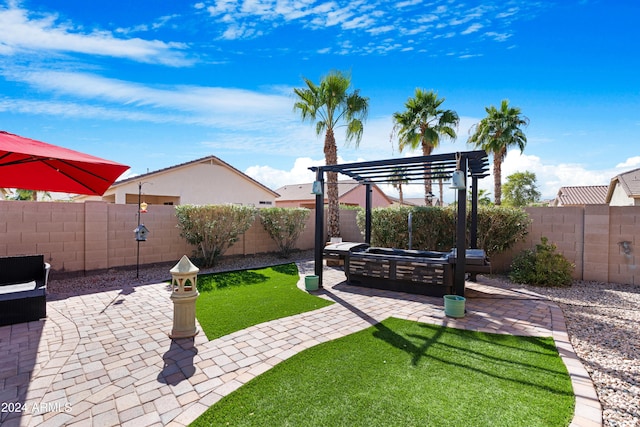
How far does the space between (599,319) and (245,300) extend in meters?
6.20

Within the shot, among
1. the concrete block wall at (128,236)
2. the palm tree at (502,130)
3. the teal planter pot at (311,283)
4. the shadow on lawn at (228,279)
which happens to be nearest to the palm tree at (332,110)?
the shadow on lawn at (228,279)

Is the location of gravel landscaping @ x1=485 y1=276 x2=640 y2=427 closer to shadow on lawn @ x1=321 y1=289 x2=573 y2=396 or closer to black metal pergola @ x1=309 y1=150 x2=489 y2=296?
shadow on lawn @ x1=321 y1=289 x2=573 y2=396

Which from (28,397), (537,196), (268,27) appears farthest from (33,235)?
(537,196)

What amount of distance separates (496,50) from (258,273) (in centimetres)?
970

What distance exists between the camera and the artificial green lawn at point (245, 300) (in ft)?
15.5

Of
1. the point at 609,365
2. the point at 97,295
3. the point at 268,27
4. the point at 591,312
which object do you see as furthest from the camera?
the point at 268,27

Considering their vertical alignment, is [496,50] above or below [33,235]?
above

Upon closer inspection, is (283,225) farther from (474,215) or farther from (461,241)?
(461,241)

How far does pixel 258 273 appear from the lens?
8.72 m

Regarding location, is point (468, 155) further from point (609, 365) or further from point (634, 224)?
point (634, 224)

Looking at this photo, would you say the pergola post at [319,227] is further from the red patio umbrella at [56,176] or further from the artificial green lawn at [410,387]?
the red patio umbrella at [56,176]

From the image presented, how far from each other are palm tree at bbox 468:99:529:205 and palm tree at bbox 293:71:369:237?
9.24 meters

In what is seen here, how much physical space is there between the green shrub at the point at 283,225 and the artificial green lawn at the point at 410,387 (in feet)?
25.0

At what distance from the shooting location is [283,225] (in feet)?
37.4
